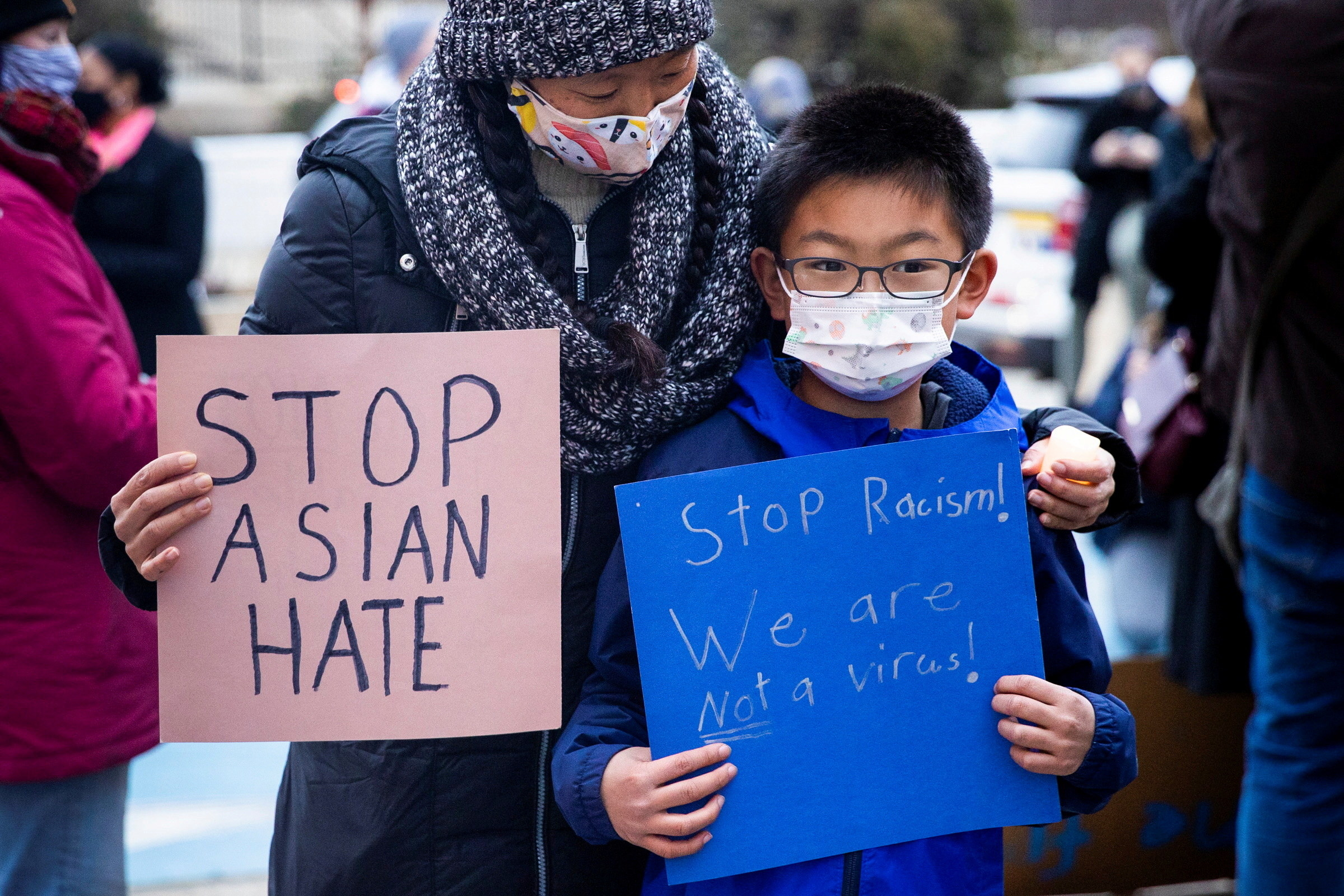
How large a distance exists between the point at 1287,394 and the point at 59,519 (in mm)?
2307

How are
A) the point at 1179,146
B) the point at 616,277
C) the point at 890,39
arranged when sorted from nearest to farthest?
the point at 616,277
the point at 1179,146
the point at 890,39

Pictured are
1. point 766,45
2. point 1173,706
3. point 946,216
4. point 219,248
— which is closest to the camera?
point 946,216

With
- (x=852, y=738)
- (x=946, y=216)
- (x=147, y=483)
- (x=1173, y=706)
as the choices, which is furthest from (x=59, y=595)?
(x=1173, y=706)

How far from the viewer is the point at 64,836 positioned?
84.8 inches

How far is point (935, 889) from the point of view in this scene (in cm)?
153

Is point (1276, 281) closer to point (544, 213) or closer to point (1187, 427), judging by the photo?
point (1187, 427)

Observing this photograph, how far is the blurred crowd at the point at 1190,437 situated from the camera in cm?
199

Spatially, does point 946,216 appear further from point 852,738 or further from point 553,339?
point 852,738

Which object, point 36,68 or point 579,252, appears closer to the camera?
point 579,252

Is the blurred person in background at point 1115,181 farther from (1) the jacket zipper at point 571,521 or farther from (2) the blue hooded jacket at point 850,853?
(1) the jacket zipper at point 571,521

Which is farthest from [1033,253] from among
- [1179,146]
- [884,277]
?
[884,277]

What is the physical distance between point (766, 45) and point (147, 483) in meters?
19.3

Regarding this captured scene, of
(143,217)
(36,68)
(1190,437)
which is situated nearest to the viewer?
(36,68)

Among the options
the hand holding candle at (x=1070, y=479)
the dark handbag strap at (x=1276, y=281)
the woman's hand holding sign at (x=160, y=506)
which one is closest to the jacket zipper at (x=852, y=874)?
the hand holding candle at (x=1070, y=479)
